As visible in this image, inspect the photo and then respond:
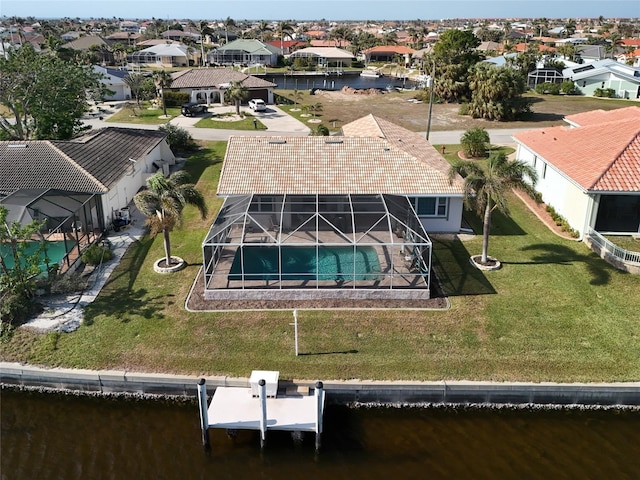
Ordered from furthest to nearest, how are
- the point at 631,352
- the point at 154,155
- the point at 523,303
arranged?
1. the point at 154,155
2. the point at 523,303
3. the point at 631,352

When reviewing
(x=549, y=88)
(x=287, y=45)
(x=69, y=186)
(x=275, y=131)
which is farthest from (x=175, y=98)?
(x=287, y=45)

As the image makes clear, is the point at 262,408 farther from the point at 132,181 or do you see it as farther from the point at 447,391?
the point at 132,181

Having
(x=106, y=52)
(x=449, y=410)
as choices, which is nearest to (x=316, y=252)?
(x=449, y=410)

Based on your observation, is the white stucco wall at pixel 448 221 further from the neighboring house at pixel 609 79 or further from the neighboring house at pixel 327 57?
the neighboring house at pixel 327 57

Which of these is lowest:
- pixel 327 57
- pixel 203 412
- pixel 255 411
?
pixel 255 411

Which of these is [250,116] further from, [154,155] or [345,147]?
[345,147]

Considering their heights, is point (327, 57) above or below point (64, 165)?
above
